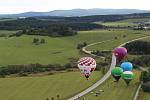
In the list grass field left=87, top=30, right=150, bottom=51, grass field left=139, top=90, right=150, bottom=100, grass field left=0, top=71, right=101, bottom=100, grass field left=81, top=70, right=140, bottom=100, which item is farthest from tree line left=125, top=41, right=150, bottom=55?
grass field left=139, top=90, right=150, bottom=100

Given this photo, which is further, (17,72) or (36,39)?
(36,39)

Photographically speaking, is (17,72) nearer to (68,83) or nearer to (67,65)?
(67,65)

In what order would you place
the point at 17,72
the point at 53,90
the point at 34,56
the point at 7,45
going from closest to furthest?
the point at 53,90 → the point at 17,72 → the point at 34,56 → the point at 7,45

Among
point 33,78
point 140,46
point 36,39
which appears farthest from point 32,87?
point 36,39

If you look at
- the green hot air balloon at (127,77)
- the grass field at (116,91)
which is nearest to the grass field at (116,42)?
the grass field at (116,91)

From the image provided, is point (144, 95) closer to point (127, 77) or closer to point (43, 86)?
point (127, 77)

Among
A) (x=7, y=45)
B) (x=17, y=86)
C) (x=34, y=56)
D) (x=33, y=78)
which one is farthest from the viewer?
(x=7, y=45)

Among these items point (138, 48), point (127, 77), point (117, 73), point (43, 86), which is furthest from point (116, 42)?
point (43, 86)
